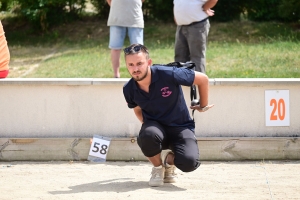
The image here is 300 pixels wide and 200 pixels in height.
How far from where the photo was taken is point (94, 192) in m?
5.55

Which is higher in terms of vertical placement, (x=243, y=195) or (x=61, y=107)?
(x=61, y=107)

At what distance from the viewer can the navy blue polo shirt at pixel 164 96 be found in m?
5.60

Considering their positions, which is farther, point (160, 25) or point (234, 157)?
point (160, 25)

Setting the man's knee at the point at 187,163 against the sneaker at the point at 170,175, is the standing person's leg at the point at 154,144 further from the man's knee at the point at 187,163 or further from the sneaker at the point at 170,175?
the man's knee at the point at 187,163

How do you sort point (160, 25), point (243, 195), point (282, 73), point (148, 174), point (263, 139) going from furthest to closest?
1. point (160, 25)
2. point (282, 73)
3. point (263, 139)
4. point (148, 174)
5. point (243, 195)

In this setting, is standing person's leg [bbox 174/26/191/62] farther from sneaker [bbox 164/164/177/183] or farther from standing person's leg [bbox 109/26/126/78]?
sneaker [bbox 164/164/177/183]

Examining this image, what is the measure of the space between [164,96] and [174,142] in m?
0.41

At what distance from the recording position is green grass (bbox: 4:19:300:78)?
9.80 m

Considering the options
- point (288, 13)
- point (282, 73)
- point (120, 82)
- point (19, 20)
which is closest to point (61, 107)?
point (120, 82)

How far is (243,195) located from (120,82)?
2.04 meters

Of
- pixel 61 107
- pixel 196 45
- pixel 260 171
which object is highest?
pixel 196 45

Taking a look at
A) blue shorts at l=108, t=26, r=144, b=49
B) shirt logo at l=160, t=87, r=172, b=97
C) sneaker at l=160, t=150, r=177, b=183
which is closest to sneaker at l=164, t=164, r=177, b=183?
sneaker at l=160, t=150, r=177, b=183

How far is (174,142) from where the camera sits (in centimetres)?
573

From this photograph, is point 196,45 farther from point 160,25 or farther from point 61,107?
point 160,25
